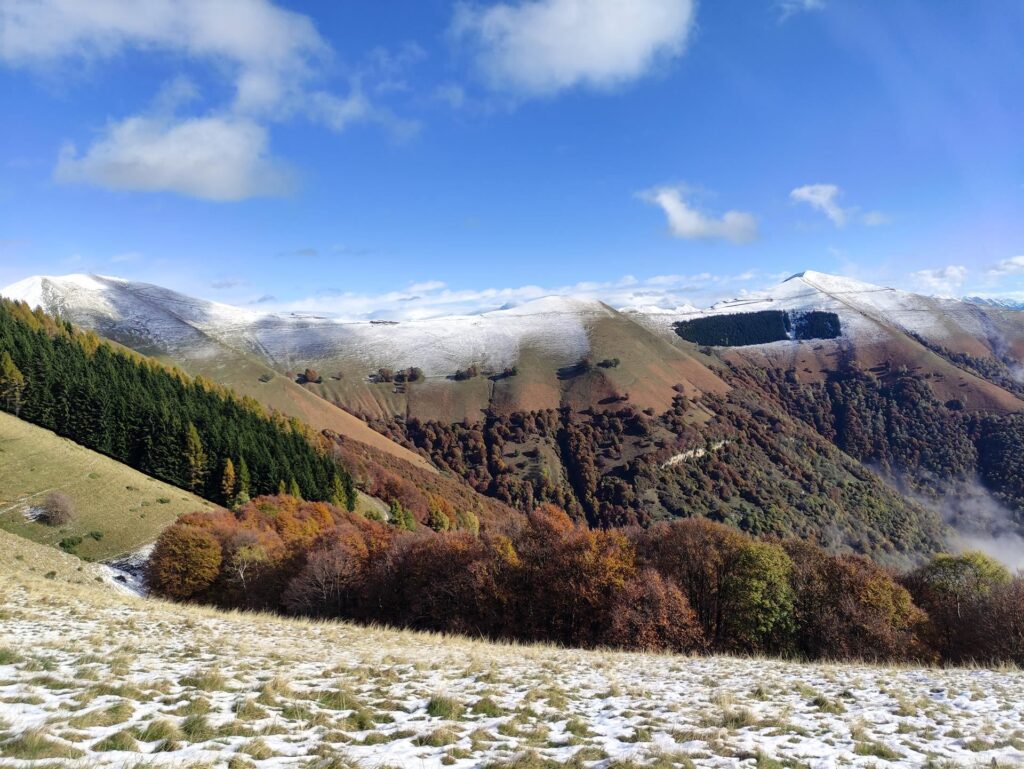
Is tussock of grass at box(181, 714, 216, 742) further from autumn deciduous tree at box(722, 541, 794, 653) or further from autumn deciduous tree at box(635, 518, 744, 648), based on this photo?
autumn deciduous tree at box(722, 541, 794, 653)

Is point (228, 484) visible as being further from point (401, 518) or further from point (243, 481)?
point (401, 518)

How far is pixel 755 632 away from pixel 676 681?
3331cm

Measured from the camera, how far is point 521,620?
4794cm

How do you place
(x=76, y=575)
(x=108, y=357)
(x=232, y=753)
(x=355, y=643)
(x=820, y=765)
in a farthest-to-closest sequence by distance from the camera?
(x=108, y=357) → (x=76, y=575) → (x=355, y=643) → (x=820, y=765) → (x=232, y=753)

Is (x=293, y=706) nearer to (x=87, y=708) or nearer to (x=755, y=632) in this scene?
(x=87, y=708)

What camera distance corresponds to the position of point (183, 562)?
53562 mm

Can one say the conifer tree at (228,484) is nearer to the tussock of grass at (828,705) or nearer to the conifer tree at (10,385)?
the conifer tree at (10,385)

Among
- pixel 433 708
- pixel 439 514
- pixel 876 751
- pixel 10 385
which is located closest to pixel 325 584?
pixel 433 708

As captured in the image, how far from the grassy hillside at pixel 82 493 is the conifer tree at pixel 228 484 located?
10.0 meters

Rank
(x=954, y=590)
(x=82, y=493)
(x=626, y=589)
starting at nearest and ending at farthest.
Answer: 1. (x=626, y=589)
2. (x=954, y=590)
3. (x=82, y=493)

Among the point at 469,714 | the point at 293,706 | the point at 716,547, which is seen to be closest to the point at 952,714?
the point at 469,714

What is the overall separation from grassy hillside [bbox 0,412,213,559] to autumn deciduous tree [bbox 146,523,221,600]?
5.51 m

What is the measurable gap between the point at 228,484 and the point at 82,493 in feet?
87.3

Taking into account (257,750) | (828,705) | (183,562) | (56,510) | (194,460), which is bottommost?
(183,562)
